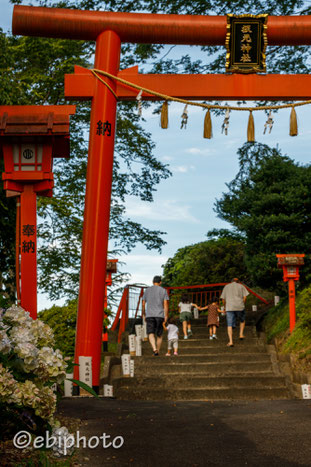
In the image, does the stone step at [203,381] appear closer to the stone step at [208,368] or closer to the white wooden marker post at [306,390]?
the stone step at [208,368]

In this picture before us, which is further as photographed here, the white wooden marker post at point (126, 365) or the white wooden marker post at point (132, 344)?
the white wooden marker post at point (132, 344)

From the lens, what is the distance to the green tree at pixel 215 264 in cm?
A: 2155

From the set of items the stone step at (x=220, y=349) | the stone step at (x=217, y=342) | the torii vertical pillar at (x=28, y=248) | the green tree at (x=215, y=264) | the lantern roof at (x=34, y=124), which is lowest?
the stone step at (x=220, y=349)

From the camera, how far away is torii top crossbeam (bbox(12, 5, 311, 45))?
983 cm

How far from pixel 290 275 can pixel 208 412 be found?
698cm

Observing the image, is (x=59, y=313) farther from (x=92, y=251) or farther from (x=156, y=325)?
(x=92, y=251)

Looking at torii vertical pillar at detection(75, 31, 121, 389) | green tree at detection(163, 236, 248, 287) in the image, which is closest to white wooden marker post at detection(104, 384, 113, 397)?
torii vertical pillar at detection(75, 31, 121, 389)

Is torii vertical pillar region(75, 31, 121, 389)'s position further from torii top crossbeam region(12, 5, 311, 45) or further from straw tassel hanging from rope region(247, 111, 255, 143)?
straw tassel hanging from rope region(247, 111, 255, 143)

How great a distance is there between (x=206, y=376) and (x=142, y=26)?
6.45 metres

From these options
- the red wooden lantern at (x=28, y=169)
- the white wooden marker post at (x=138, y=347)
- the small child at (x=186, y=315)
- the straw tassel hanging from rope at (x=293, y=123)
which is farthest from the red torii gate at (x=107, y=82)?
the small child at (x=186, y=315)

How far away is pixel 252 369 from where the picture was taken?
10.8 metres

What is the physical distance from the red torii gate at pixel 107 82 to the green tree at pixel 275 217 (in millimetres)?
5355

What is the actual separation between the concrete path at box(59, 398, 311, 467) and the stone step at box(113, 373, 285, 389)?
232 cm

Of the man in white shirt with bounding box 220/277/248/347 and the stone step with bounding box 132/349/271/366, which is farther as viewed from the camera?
→ the man in white shirt with bounding box 220/277/248/347
